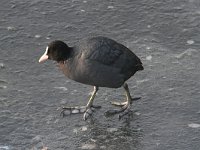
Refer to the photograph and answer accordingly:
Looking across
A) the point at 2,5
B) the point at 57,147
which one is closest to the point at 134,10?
the point at 2,5

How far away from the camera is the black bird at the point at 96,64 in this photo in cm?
677

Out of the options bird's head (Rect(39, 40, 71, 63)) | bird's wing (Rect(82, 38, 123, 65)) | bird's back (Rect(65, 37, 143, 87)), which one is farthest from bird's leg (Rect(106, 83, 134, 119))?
bird's head (Rect(39, 40, 71, 63))

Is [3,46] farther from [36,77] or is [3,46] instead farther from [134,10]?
[134,10]

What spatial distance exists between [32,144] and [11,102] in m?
0.94

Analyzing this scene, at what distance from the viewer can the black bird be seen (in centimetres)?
677

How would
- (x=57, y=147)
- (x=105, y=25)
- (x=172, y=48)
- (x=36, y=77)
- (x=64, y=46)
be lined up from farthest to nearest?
(x=105, y=25)
(x=172, y=48)
(x=36, y=77)
(x=64, y=46)
(x=57, y=147)

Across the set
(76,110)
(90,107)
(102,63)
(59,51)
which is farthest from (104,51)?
(76,110)

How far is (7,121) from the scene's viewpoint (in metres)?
6.86

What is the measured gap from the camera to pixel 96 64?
6.75m

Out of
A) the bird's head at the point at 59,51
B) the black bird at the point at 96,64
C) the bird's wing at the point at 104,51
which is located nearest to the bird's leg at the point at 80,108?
the black bird at the point at 96,64

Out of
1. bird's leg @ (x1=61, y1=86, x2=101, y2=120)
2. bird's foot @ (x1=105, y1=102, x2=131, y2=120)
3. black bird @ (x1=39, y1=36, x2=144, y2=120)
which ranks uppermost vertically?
black bird @ (x1=39, y1=36, x2=144, y2=120)

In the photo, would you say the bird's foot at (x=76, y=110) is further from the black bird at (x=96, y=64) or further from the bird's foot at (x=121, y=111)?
the bird's foot at (x=121, y=111)

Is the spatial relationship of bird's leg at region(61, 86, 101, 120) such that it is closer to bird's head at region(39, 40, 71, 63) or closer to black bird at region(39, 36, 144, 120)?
black bird at region(39, 36, 144, 120)

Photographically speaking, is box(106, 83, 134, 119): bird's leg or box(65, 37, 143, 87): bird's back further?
box(106, 83, 134, 119): bird's leg
